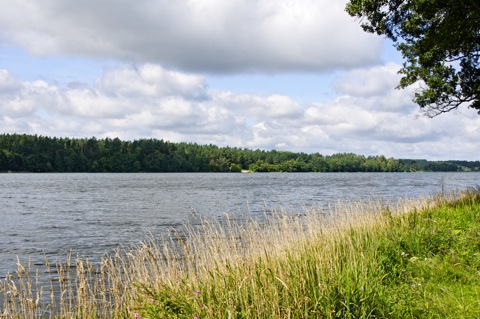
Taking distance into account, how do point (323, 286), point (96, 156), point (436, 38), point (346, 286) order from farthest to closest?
point (96, 156)
point (436, 38)
point (346, 286)
point (323, 286)

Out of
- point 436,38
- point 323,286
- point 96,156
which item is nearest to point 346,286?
point 323,286

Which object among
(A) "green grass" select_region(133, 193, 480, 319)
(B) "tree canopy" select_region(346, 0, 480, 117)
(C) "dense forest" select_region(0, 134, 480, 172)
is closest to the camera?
(A) "green grass" select_region(133, 193, 480, 319)

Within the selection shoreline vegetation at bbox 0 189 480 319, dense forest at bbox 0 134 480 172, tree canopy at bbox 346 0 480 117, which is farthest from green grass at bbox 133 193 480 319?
dense forest at bbox 0 134 480 172

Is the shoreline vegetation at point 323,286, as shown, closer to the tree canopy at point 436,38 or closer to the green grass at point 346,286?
the green grass at point 346,286

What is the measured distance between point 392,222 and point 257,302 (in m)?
8.24

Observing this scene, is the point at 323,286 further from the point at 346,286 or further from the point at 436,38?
the point at 436,38

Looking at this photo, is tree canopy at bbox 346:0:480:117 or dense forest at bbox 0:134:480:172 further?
dense forest at bbox 0:134:480:172

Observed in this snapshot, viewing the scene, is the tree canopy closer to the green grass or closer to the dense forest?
the green grass

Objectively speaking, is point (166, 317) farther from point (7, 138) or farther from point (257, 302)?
point (7, 138)

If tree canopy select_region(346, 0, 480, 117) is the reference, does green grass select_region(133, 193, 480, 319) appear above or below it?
below

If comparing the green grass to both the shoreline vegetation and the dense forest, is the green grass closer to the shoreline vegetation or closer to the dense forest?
the shoreline vegetation

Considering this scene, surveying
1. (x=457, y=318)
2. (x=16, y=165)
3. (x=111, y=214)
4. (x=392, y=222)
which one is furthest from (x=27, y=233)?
(x=16, y=165)

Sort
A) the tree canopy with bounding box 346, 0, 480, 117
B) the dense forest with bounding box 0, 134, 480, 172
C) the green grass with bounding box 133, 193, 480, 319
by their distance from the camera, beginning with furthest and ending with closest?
1. the dense forest with bounding box 0, 134, 480, 172
2. the tree canopy with bounding box 346, 0, 480, 117
3. the green grass with bounding box 133, 193, 480, 319

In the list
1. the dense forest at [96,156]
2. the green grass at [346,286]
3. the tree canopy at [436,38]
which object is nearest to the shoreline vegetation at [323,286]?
the green grass at [346,286]
